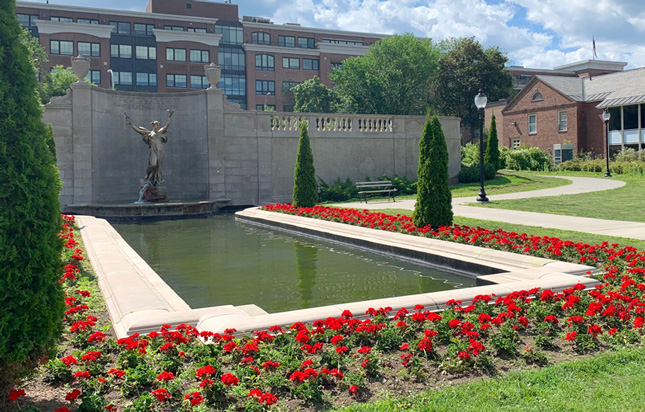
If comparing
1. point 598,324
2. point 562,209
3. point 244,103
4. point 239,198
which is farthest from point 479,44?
point 598,324

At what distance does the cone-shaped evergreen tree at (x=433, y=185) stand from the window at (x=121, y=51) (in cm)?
5921

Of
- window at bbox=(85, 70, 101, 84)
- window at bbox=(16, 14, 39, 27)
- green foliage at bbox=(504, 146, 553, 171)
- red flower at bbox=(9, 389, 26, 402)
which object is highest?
window at bbox=(16, 14, 39, 27)

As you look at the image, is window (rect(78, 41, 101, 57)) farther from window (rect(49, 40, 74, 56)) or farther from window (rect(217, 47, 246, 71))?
window (rect(217, 47, 246, 71))

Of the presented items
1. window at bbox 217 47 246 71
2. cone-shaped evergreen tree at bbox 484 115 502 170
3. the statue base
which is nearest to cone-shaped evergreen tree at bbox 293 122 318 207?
the statue base

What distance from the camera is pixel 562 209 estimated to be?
1767 centimetres

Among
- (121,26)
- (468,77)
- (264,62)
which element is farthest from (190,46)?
(468,77)

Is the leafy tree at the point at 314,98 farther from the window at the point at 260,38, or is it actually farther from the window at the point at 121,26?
the window at the point at 121,26

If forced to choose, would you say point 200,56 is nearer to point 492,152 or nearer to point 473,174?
point 492,152

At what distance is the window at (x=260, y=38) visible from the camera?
74.2 metres

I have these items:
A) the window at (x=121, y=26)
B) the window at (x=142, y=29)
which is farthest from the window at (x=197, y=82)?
the window at (x=121, y=26)

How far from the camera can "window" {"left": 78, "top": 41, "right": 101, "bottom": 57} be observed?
62.3m

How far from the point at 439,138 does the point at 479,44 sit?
47.0 m

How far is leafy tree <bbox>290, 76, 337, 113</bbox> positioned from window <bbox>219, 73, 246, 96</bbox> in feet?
32.8

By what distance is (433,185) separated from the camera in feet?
43.9
